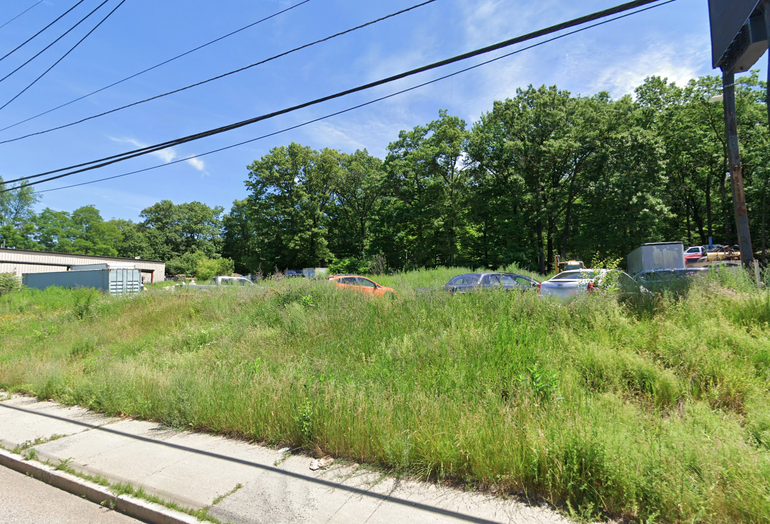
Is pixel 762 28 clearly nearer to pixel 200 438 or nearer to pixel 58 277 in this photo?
pixel 200 438

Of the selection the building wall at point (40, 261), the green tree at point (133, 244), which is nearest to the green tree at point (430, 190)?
the building wall at point (40, 261)

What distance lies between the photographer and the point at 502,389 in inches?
184

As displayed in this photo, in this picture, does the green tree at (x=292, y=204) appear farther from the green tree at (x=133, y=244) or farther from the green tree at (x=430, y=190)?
the green tree at (x=133, y=244)

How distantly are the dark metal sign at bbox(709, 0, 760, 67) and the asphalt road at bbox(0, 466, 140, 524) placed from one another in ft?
40.6

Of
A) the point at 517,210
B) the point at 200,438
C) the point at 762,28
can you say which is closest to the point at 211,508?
the point at 200,438

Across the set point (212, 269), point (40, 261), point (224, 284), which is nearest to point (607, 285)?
point (224, 284)

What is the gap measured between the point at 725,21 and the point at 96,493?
13.8m

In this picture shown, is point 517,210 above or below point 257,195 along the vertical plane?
below

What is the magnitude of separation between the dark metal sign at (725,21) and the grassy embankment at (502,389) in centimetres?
535

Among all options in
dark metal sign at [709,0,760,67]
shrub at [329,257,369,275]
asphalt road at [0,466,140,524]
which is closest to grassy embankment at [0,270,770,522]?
asphalt road at [0,466,140,524]

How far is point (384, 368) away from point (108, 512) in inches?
138

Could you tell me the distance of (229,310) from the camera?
1124cm

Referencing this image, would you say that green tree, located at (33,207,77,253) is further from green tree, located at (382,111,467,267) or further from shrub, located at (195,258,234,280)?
green tree, located at (382,111,467,267)

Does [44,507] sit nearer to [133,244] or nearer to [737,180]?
[737,180]
